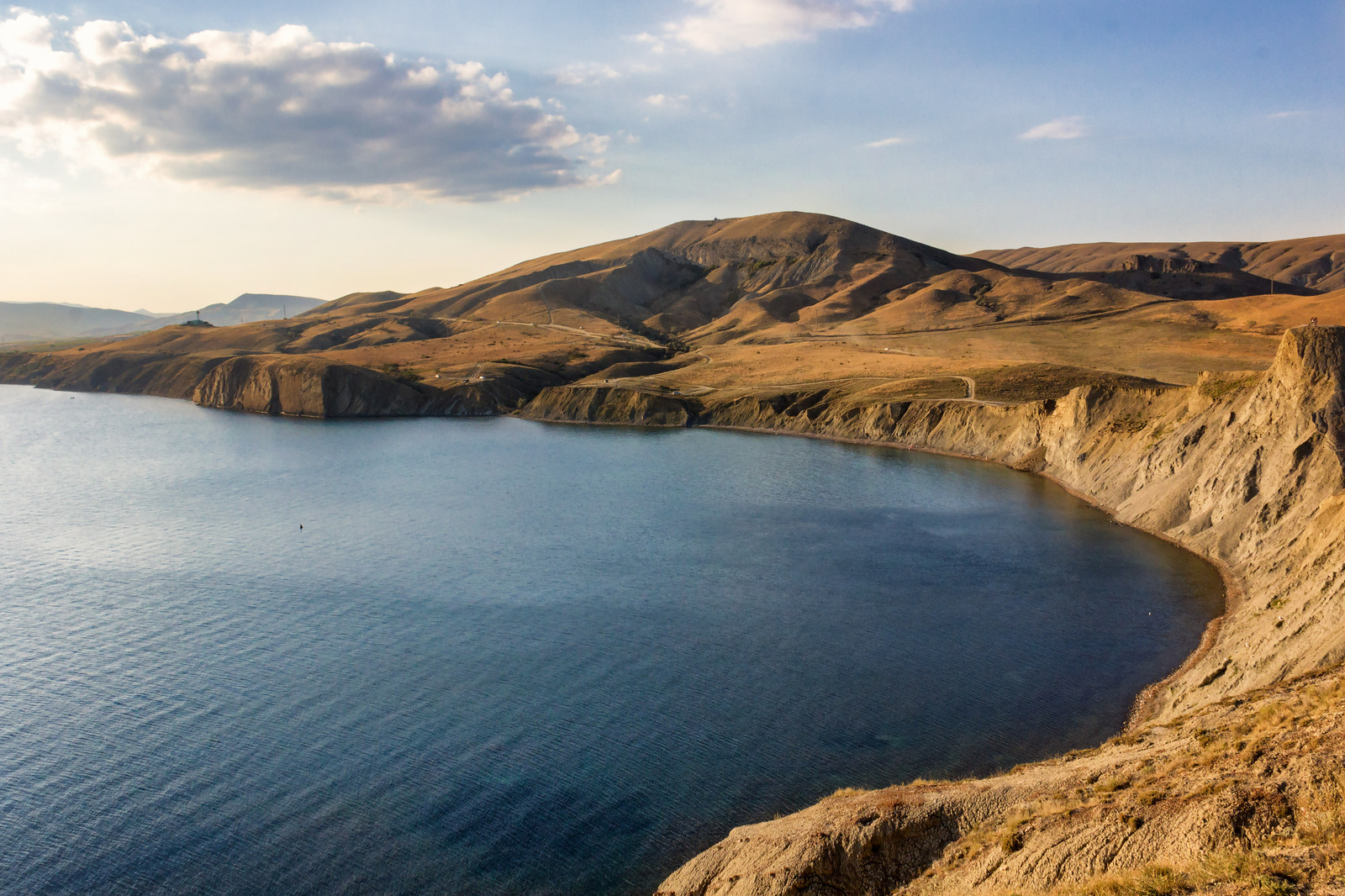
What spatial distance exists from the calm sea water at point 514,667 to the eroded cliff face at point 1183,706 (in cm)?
300

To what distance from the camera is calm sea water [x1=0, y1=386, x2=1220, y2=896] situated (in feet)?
86.9

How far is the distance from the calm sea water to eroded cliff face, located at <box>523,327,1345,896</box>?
3004 millimetres

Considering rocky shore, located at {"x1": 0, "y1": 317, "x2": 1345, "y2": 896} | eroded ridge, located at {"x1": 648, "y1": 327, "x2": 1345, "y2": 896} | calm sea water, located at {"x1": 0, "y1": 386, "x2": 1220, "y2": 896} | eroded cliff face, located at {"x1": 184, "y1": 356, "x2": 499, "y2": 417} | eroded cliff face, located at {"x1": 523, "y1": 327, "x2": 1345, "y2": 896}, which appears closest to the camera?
eroded ridge, located at {"x1": 648, "y1": 327, "x2": 1345, "y2": 896}

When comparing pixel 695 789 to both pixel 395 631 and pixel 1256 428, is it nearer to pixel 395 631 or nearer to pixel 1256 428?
pixel 395 631

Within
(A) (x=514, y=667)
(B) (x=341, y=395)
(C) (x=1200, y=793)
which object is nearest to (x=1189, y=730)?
(C) (x=1200, y=793)

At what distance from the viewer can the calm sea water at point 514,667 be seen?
2648cm

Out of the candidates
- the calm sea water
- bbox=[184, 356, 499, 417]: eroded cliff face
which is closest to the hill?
bbox=[184, 356, 499, 417]: eroded cliff face

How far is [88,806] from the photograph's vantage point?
1097 inches

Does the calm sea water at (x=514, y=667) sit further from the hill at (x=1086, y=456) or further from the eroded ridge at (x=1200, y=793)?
the hill at (x=1086, y=456)

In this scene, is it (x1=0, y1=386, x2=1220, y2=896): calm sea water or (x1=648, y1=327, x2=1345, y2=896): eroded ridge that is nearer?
(x1=648, y1=327, x2=1345, y2=896): eroded ridge

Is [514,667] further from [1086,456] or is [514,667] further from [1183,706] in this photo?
[1086,456]

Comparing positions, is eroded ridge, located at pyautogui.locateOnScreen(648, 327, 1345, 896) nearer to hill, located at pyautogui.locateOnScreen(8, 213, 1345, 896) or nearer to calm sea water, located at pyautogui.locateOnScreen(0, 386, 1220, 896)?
hill, located at pyautogui.locateOnScreen(8, 213, 1345, 896)

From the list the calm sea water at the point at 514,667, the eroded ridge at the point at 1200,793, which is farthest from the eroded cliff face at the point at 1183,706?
the calm sea water at the point at 514,667

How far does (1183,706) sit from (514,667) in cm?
2787
